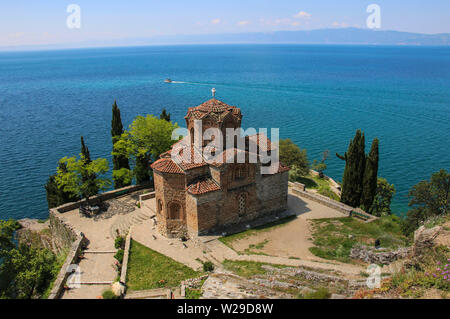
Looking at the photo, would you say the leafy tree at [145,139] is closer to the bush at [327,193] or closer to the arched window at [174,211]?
the arched window at [174,211]

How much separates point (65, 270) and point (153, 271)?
6.49 meters

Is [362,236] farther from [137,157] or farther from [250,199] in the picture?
[137,157]

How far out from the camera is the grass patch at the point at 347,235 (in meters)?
24.2

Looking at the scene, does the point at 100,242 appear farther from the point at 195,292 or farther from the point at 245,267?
the point at 245,267

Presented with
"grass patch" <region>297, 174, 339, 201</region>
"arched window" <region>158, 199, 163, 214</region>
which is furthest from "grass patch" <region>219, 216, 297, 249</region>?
"grass patch" <region>297, 174, 339, 201</region>

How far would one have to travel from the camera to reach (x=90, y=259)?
2603cm

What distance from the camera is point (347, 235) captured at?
26656 millimetres

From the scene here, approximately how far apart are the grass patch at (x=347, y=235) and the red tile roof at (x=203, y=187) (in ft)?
Answer: 28.9

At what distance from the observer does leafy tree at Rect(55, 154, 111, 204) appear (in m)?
33.1
